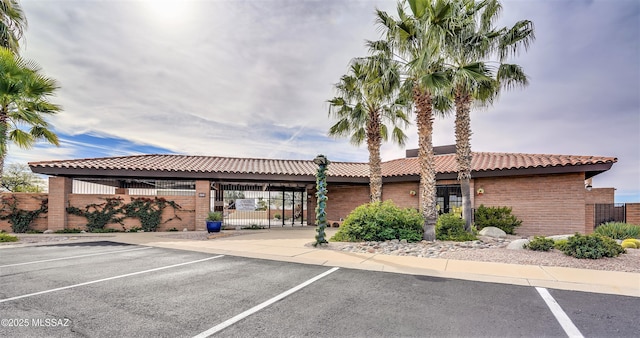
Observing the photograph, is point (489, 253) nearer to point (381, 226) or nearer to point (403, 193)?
Answer: point (381, 226)

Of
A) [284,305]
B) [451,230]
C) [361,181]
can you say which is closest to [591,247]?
[451,230]

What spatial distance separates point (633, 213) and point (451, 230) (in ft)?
32.1

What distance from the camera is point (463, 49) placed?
11430 millimetres

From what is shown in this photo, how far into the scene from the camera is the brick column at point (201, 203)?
1702 centimetres

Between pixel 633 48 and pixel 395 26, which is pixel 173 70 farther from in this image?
pixel 633 48

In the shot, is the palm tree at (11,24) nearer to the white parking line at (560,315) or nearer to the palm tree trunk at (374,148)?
the palm tree trunk at (374,148)

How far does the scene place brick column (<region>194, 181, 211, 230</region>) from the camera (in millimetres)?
17016

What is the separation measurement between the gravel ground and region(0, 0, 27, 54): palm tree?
1613 centimetres

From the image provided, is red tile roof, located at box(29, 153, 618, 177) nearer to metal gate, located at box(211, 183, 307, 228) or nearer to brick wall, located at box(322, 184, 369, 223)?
brick wall, located at box(322, 184, 369, 223)

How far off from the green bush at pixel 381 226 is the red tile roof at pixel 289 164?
19.0 ft

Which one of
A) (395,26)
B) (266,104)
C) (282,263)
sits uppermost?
(395,26)

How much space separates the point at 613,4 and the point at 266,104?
14.7 metres

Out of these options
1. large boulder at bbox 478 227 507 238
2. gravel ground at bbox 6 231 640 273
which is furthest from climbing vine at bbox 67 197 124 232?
large boulder at bbox 478 227 507 238

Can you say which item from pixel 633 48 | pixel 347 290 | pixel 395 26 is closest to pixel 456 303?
pixel 347 290
